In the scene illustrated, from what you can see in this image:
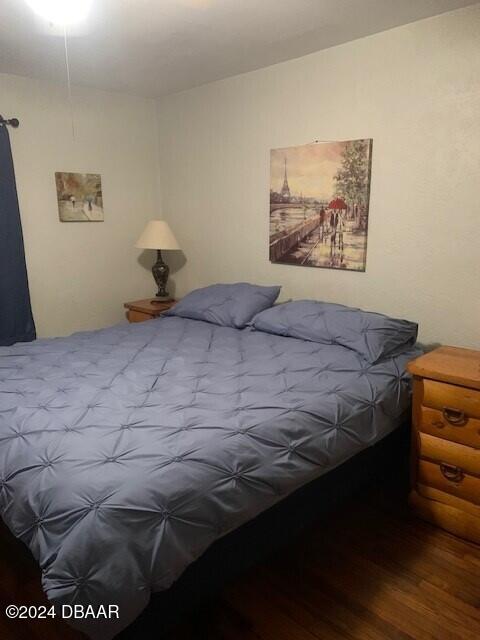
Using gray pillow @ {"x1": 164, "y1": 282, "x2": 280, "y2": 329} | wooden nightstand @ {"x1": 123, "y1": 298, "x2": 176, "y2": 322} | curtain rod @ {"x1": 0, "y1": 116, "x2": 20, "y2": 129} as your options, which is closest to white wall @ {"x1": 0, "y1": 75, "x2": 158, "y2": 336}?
curtain rod @ {"x1": 0, "y1": 116, "x2": 20, "y2": 129}

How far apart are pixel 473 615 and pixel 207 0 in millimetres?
2700

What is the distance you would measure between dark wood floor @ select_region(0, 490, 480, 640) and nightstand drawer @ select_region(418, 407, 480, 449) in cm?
43

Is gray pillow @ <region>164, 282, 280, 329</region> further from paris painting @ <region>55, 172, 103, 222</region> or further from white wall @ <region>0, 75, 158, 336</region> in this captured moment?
paris painting @ <region>55, 172, 103, 222</region>

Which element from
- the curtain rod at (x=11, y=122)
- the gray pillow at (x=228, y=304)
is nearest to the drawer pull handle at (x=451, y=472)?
the gray pillow at (x=228, y=304)

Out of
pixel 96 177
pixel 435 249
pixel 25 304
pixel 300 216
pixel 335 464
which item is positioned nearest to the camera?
pixel 335 464

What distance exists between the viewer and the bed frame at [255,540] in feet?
4.22

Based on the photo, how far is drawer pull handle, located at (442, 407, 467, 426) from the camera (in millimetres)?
1874

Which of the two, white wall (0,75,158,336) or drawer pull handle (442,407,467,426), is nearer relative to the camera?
drawer pull handle (442,407,467,426)

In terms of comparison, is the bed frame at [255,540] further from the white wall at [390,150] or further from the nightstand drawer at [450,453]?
the white wall at [390,150]

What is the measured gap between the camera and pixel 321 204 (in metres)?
2.90

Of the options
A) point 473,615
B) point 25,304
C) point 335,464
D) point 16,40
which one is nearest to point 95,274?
point 25,304

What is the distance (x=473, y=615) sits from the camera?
61.2 inches

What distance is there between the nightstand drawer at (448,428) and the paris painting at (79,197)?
9.52 feet

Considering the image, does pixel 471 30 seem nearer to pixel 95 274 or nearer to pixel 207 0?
pixel 207 0
